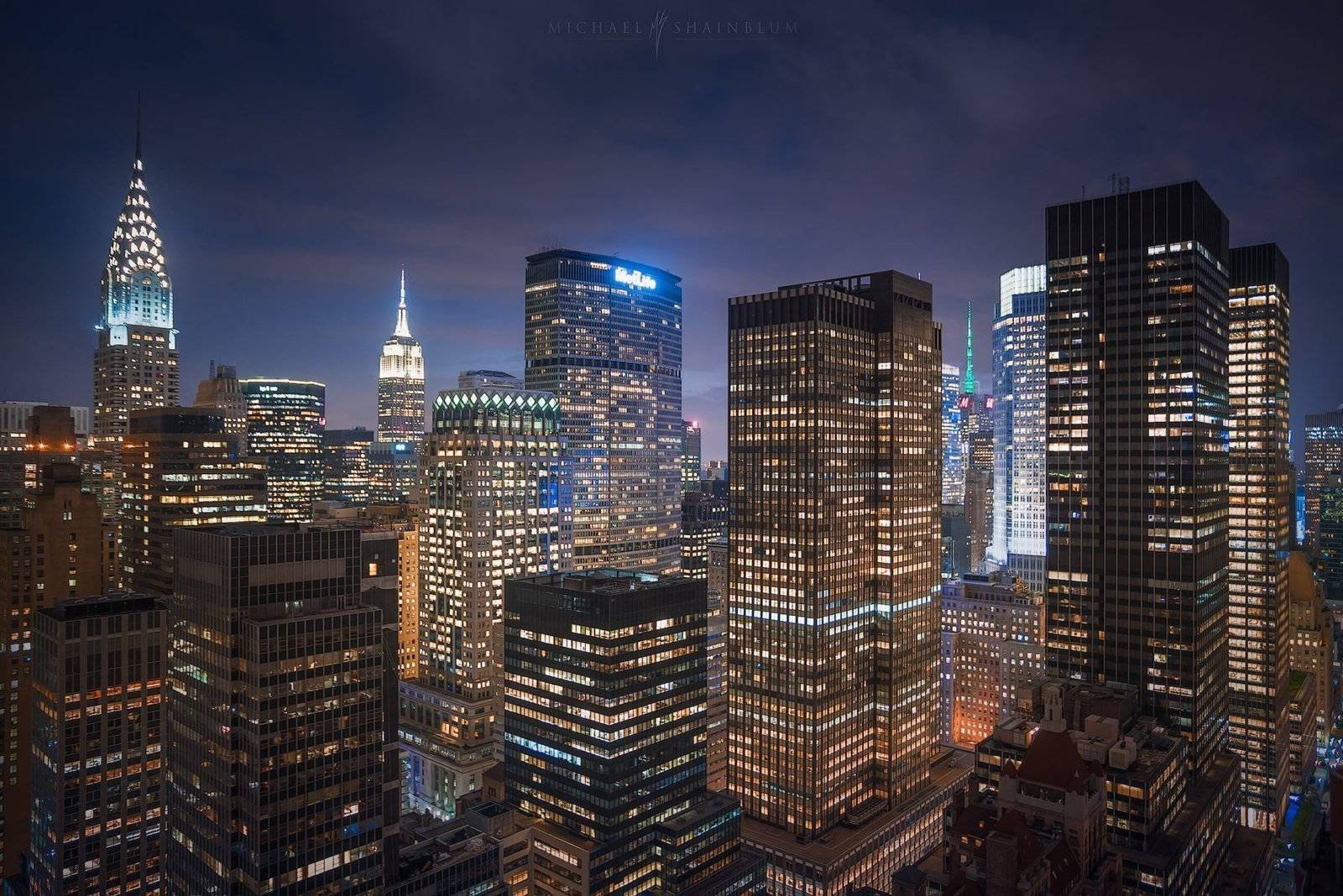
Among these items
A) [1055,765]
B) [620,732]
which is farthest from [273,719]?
[1055,765]

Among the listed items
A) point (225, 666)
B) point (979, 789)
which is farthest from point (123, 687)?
point (979, 789)

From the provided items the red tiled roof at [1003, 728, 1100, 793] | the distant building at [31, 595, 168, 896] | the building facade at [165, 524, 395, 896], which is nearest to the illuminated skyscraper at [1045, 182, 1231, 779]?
the red tiled roof at [1003, 728, 1100, 793]

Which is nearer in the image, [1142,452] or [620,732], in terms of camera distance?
[620,732]

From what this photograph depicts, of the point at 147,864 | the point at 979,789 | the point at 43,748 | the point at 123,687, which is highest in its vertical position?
the point at 123,687

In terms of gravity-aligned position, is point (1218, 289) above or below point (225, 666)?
above

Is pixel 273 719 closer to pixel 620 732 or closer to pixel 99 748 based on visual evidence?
pixel 99 748

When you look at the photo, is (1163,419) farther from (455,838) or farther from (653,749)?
(455,838)

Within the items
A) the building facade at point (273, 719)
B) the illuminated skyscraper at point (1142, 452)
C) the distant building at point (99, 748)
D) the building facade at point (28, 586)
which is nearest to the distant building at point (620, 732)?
the building facade at point (273, 719)
